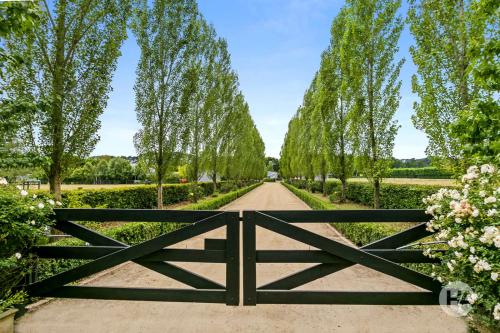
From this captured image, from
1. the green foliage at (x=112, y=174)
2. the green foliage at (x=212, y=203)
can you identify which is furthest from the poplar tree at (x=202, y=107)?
the green foliage at (x=112, y=174)

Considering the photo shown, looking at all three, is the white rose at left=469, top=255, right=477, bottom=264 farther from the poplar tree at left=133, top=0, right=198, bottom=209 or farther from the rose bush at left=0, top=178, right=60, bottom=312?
the poplar tree at left=133, top=0, right=198, bottom=209

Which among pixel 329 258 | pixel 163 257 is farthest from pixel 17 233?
pixel 329 258

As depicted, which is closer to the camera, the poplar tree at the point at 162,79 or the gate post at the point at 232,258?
the gate post at the point at 232,258

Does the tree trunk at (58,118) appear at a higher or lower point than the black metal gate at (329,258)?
higher

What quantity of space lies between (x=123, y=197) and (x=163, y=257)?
1404 cm

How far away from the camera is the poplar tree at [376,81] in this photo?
13.2 meters

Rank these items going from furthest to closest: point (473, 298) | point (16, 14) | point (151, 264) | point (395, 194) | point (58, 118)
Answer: point (395, 194) → point (58, 118) → point (151, 264) → point (16, 14) → point (473, 298)

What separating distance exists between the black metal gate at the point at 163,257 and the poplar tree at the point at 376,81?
1106cm

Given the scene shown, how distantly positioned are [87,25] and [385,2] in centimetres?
1273

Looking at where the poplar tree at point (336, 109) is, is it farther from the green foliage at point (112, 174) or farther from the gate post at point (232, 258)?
the green foliage at point (112, 174)

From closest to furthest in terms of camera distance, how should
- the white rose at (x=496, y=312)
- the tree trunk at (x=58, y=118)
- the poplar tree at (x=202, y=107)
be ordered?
the white rose at (x=496, y=312), the tree trunk at (x=58, y=118), the poplar tree at (x=202, y=107)

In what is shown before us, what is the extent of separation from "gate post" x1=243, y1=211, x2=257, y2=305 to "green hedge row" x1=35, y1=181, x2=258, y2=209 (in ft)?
27.0

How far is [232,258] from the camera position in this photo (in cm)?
355

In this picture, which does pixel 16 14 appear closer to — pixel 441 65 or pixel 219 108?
pixel 441 65
